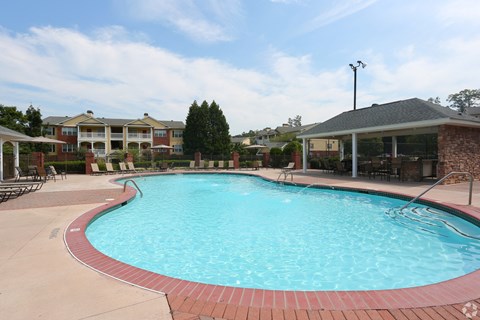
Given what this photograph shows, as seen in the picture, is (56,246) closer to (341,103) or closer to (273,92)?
(273,92)

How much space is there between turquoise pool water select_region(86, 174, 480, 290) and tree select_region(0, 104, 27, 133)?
2890cm

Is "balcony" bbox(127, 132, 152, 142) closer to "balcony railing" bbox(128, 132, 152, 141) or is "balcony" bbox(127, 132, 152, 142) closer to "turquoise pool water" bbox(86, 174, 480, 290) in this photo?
"balcony railing" bbox(128, 132, 152, 141)

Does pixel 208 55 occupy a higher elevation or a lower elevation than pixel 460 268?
higher

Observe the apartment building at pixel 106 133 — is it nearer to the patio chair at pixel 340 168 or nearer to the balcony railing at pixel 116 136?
the balcony railing at pixel 116 136

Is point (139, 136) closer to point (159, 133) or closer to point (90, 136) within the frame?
point (159, 133)

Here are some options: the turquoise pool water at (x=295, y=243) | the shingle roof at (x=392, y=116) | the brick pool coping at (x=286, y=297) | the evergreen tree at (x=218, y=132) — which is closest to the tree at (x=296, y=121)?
the evergreen tree at (x=218, y=132)

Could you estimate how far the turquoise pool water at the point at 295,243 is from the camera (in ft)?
14.1

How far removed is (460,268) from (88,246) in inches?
241

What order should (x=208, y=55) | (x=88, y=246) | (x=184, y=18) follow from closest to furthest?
(x=88, y=246)
(x=184, y=18)
(x=208, y=55)

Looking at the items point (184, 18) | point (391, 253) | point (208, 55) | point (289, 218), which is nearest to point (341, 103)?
point (208, 55)

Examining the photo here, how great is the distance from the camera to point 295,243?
5727 mm

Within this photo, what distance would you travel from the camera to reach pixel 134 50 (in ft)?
42.9

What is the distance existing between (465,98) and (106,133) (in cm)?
8606

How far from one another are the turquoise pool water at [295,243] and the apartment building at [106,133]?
101 ft
